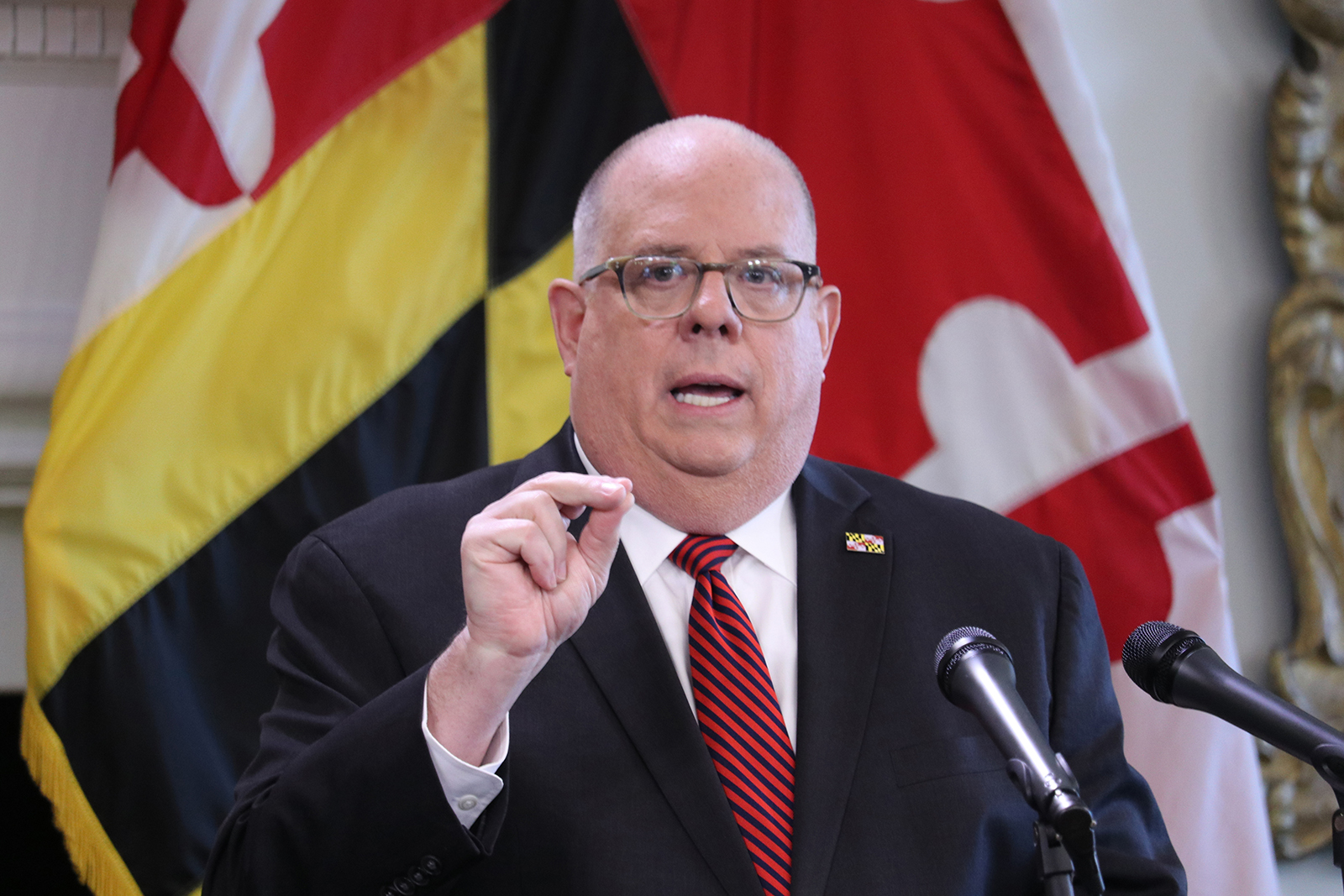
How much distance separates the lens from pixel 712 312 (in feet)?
→ 5.03

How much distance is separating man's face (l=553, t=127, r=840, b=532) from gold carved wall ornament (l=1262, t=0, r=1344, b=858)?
4.24 feet

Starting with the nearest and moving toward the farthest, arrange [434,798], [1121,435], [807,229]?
[434,798] → [807,229] → [1121,435]

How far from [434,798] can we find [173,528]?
1.18 meters

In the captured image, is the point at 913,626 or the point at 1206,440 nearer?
the point at 913,626

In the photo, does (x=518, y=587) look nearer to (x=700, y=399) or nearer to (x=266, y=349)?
(x=700, y=399)

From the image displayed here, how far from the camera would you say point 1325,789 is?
237 centimetres

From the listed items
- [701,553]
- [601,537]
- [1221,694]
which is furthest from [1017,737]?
[701,553]

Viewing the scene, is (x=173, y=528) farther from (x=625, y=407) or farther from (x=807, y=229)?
(x=807, y=229)

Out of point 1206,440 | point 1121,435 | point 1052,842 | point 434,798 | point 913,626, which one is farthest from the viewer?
point 1206,440

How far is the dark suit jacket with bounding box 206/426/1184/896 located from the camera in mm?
1235

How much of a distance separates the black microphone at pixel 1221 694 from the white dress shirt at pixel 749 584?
485mm

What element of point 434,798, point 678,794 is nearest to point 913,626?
point 678,794

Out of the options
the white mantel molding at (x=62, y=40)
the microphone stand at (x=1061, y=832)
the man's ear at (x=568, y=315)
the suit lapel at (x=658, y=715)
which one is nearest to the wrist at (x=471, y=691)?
the suit lapel at (x=658, y=715)

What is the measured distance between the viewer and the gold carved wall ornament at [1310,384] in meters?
2.38
